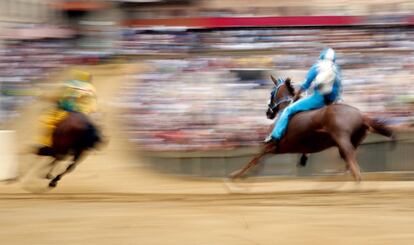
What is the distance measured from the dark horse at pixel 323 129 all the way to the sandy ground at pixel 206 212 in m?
0.56

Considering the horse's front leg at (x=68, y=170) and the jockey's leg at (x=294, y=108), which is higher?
the jockey's leg at (x=294, y=108)

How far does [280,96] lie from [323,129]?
1107 mm

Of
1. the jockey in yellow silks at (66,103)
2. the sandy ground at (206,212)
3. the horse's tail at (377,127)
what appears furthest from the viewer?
the jockey in yellow silks at (66,103)

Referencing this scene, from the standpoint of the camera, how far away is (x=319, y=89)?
1200 cm

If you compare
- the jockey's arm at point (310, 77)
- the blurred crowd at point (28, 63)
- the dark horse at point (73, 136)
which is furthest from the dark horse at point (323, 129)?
the blurred crowd at point (28, 63)

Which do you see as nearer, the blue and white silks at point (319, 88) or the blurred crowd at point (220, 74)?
the blue and white silks at point (319, 88)

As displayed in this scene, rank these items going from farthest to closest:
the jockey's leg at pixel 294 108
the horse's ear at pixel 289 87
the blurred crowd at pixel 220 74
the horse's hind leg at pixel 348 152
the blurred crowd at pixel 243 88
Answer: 1. the blurred crowd at pixel 220 74
2. the blurred crowd at pixel 243 88
3. the horse's ear at pixel 289 87
4. the jockey's leg at pixel 294 108
5. the horse's hind leg at pixel 348 152

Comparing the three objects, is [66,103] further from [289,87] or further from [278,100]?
[289,87]

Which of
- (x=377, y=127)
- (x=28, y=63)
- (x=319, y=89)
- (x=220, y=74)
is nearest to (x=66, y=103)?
(x=319, y=89)

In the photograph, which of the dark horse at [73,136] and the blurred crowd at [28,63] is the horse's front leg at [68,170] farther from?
the blurred crowd at [28,63]

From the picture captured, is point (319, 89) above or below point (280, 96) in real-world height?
above

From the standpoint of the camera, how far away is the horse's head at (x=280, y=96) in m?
12.8

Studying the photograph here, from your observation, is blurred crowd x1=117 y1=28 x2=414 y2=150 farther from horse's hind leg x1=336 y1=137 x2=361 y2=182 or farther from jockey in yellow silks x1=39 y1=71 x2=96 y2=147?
horse's hind leg x1=336 y1=137 x2=361 y2=182

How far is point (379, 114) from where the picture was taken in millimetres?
16016
